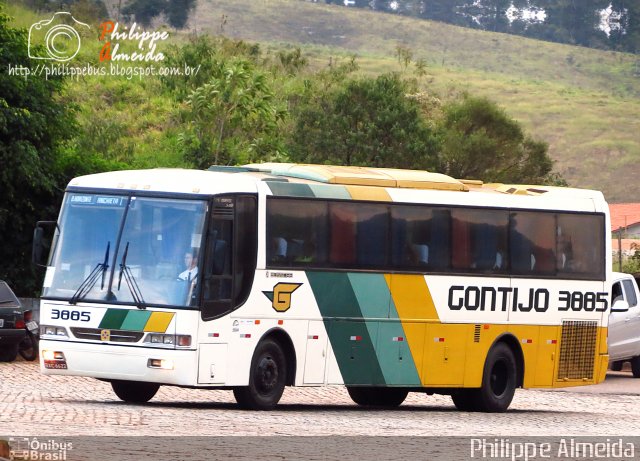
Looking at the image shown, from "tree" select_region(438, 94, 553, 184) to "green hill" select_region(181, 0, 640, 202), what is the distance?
149ft

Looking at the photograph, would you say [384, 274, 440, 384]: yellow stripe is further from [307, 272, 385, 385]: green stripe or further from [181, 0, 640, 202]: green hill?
[181, 0, 640, 202]: green hill

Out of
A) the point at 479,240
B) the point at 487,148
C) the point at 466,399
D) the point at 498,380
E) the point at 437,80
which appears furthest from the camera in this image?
the point at 437,80

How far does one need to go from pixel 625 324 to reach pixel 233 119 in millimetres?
17473

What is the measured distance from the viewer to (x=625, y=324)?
106ft

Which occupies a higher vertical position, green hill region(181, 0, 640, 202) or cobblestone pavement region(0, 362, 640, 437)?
green hill region(181, 0, 640, 202)

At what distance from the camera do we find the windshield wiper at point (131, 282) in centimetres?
1830

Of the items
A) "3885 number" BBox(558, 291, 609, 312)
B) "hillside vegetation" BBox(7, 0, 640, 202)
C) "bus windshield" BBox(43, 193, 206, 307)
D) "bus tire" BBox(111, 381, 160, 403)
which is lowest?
Answer: "bus tire" BBox(111, 381, 160, 403)

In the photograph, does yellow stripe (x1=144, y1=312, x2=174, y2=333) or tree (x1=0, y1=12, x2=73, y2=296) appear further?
tree (x1=0, y1=12, x2=73, y2=296)

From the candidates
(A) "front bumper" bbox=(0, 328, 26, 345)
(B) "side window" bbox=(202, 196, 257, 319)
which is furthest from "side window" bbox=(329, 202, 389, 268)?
(A) "front bumper" bbox=(0, 328, 26, 345)

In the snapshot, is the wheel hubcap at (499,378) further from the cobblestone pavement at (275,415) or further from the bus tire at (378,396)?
the bus tire at (378,396)

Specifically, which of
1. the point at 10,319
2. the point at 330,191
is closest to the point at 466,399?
the point at 330,191

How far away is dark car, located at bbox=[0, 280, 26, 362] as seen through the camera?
2877 cm

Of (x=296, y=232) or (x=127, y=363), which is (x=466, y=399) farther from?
(x=127, y=363)

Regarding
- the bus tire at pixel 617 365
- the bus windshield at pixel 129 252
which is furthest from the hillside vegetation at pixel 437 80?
the bus windshield at pixel 129 252
